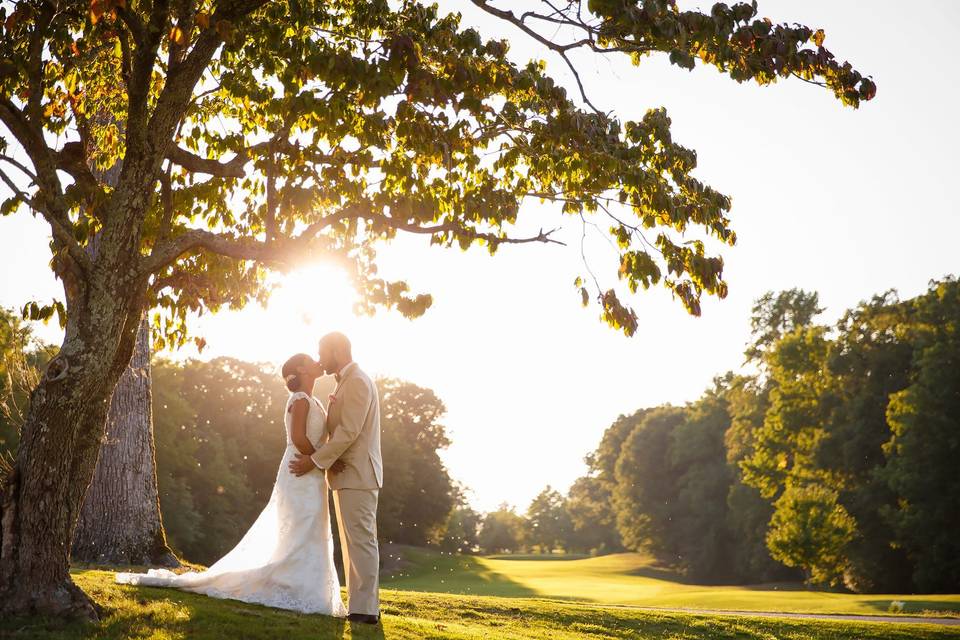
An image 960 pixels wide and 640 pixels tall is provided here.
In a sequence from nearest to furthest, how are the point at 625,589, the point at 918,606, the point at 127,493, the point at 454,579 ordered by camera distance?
the point at 127,493 → the point at 918,606 → the point at 625,589 → the point at 454,579

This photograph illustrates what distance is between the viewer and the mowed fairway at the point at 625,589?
24.2m

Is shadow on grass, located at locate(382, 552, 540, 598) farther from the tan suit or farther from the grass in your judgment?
the tan suit

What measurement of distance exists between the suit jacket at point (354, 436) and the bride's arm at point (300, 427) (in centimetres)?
25

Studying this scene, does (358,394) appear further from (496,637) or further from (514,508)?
(514,508)

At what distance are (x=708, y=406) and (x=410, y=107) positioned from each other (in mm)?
66158

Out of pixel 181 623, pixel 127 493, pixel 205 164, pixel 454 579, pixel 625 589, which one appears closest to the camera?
pixel 181 623

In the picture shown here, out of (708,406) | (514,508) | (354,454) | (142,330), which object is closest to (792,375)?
(708,406)

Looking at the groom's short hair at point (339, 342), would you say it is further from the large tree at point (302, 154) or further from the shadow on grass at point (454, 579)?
the shadow on grass at point (454, 579)

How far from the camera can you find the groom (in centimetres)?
835

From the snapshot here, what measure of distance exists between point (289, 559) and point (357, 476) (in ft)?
3.77

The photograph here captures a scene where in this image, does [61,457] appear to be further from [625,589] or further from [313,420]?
[625,589]

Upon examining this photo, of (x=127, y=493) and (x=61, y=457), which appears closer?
(x=61, y=457)

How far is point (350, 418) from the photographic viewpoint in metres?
8.37

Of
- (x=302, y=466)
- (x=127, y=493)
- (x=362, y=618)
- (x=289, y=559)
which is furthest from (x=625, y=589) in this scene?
(x=302, y=466)
